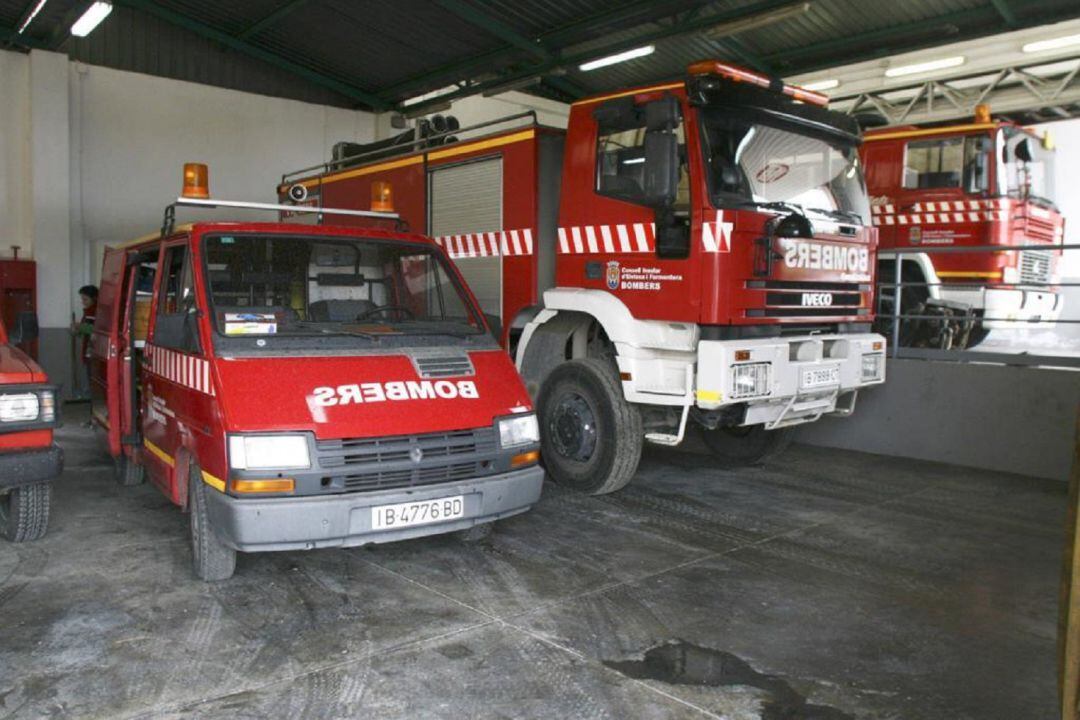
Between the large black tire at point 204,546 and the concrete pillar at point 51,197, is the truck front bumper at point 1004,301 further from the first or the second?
the concrete pillar at point 51,197

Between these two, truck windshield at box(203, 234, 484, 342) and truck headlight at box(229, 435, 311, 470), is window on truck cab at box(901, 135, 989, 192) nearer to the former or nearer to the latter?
truck windshield at box(203, 234, 484, 342)

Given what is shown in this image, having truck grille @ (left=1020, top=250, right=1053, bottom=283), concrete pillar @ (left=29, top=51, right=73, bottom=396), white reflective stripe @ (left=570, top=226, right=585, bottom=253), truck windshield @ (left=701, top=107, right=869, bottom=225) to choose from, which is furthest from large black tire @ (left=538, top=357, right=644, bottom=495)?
concrete pillar @ (left=29, top=51, right=73, bottom=396)

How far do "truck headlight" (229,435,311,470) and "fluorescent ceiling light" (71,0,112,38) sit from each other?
834 centimetres

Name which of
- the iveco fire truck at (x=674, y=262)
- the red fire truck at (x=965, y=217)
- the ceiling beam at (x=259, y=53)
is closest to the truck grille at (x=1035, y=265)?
the red fire truck at (x=965, y=217)

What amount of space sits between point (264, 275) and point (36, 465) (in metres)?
1.51

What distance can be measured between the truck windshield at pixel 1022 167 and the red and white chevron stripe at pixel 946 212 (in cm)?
21

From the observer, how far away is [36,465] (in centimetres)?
436

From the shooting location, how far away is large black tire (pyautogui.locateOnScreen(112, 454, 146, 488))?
627 centimetres

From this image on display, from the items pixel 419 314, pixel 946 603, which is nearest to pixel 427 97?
pixel 419 314

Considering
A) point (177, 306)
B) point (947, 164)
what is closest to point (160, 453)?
point (177, 306)

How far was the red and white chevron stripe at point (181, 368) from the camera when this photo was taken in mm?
4148

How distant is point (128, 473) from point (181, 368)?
7.45 ft

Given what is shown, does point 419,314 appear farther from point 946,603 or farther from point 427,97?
point 427,97

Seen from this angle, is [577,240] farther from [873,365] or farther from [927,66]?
[927,66]
